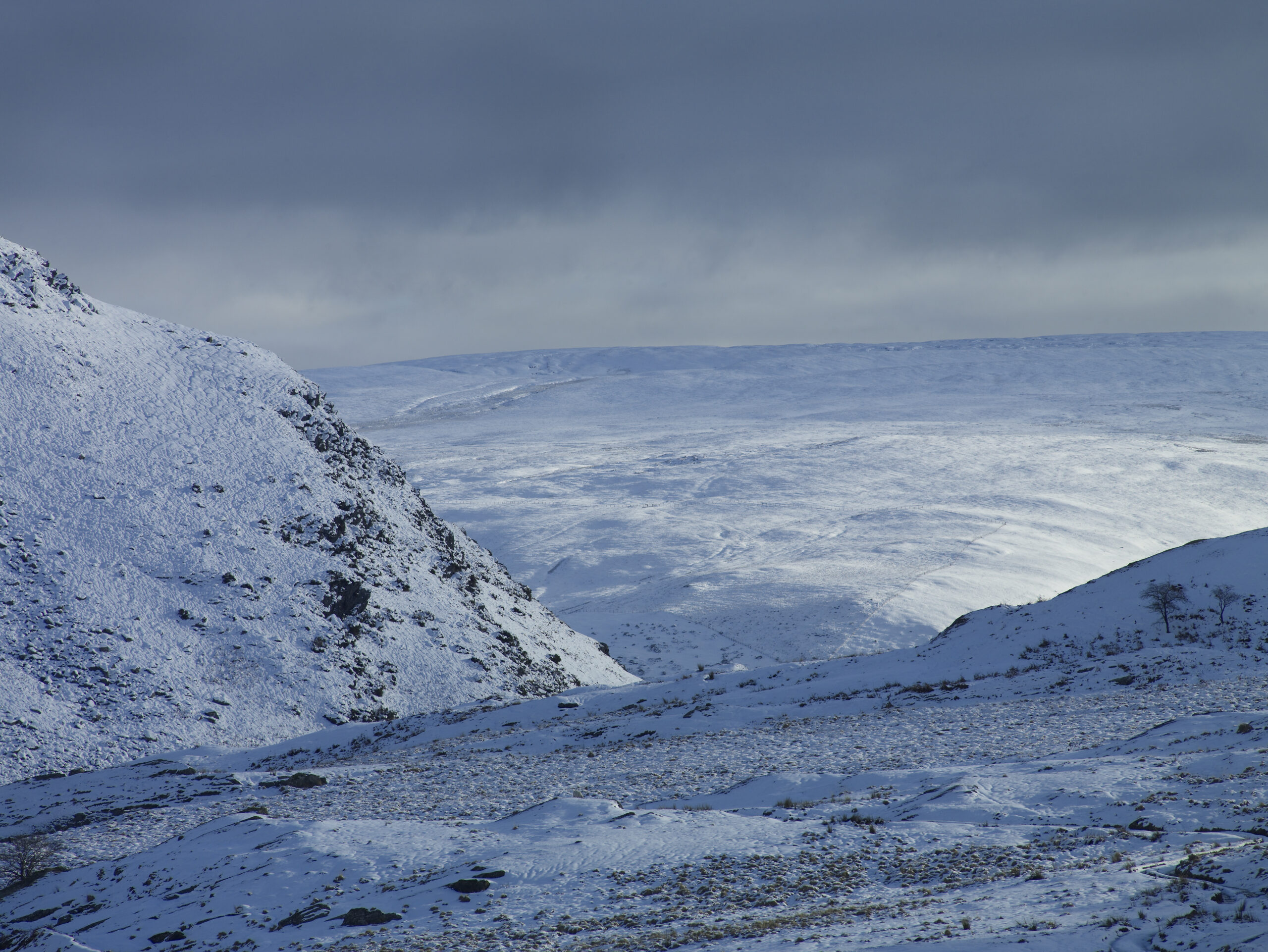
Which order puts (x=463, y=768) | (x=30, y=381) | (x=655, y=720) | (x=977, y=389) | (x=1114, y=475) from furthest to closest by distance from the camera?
(x=977, y=389), (x=1114, y=475), (x=30, y=381), (x=655, y=720), (x=463, y=768)

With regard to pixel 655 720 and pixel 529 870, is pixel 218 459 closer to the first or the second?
pixel 655 720

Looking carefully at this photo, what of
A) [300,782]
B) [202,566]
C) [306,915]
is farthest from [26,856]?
[202,566]

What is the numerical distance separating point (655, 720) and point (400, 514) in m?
23.4

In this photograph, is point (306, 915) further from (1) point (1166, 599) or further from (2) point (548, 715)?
(1) point (1166, 599)

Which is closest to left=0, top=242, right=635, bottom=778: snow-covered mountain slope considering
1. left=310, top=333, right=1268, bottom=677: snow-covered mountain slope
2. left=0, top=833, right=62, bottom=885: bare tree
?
left=0, top=833, right=62, bottom=885: bare tree

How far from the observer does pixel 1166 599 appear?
32.1m

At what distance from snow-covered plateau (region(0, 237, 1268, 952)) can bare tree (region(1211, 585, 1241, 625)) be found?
44 centimetres

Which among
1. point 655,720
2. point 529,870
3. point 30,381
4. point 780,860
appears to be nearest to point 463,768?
point 655,720

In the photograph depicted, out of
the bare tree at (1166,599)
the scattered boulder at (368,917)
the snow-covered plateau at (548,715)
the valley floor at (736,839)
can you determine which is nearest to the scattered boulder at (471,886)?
the snow-covered plateau at (548,715)

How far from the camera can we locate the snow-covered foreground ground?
12.5 metres

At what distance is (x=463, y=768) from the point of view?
84.9ft

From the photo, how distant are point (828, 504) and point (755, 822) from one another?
83.2 meters

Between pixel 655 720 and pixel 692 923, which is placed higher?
pixel 692 923

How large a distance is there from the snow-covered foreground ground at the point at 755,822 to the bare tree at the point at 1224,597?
406mm
